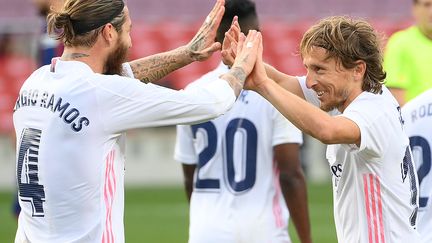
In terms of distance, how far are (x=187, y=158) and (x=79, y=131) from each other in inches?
83.1

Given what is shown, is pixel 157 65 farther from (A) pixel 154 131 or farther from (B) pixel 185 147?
(A) pixel 154 131

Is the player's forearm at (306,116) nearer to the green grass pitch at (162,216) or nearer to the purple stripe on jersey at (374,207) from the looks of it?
the purple stripe on jersey at (374,207)

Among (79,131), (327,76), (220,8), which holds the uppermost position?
(220,8)

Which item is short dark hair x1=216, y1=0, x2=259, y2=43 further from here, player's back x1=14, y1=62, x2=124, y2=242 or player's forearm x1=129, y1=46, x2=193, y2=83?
player's back x1=14, y1=62, x2=124, y2=242

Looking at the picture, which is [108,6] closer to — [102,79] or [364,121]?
[102,79]

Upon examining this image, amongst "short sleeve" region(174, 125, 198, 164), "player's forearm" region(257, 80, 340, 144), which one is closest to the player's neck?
"player's forearm" region(257, 80, 340, 144)

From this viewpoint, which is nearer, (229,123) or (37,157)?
(37,157)

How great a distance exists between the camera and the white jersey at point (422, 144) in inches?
223

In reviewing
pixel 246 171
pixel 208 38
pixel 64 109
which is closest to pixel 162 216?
pixel 246 171

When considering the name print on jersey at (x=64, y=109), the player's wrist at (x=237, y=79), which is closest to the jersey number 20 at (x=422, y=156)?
the player's wrist at (x=237, y=79)

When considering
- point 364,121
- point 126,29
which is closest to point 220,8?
point 126,29

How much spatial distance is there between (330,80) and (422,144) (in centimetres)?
112

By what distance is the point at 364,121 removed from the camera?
4.78 meters

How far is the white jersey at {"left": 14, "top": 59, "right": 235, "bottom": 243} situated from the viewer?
4660mm
